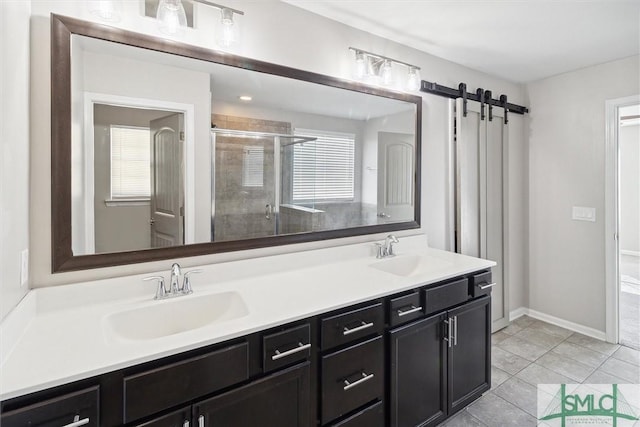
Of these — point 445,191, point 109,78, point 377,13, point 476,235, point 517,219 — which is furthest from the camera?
point 517,219

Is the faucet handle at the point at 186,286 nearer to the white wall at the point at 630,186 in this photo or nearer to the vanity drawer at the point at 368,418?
the vanity drawer at the point at 368,418

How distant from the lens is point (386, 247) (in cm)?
230

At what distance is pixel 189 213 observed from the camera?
167 cm

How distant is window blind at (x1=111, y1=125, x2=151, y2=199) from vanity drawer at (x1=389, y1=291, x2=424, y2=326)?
1.27 metres

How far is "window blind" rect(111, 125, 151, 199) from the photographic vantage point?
4.86 ft

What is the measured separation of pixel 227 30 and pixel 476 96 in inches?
87.3

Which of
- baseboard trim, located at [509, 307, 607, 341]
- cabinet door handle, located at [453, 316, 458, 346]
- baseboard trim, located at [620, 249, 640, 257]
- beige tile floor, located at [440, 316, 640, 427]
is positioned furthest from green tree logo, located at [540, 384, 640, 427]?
baseboard trim, located at [620, 249, 640, 257]

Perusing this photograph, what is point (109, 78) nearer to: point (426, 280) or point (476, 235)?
point (426, 280)

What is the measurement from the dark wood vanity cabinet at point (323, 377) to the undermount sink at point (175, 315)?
26cm

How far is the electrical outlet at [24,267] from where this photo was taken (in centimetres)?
120

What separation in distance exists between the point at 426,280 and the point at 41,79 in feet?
6.15

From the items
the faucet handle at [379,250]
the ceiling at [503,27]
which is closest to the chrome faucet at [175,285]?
the faucet handle at [379,250]

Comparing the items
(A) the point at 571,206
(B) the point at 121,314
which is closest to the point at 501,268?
(A) the point at 571,206

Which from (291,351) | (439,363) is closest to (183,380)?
(291,351)
